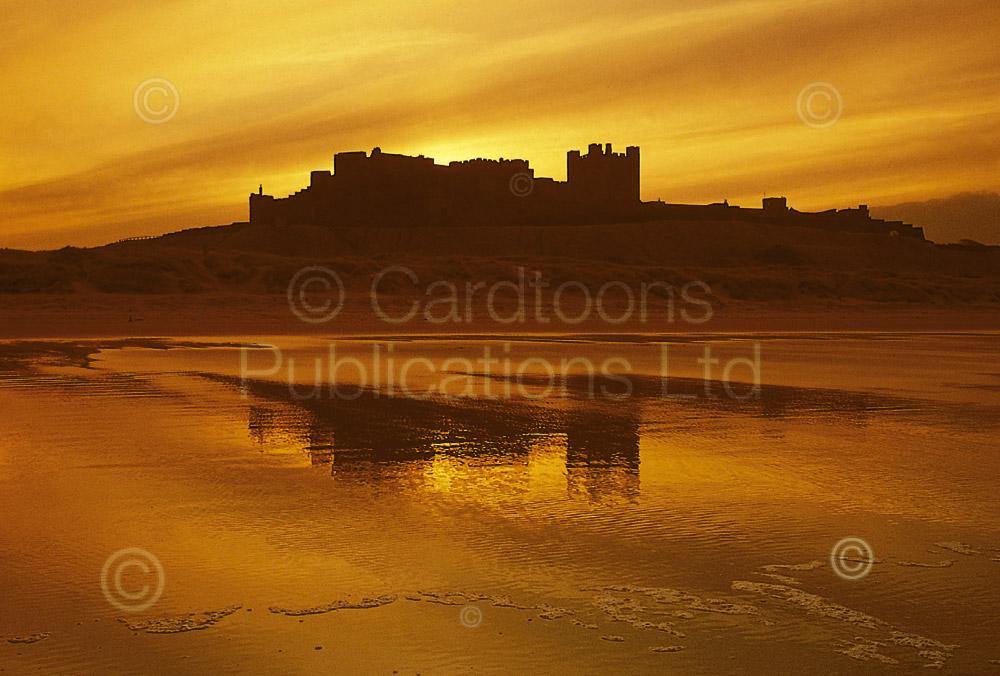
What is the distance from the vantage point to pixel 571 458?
10844 millimetres

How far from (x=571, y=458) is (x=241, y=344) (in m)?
21.2

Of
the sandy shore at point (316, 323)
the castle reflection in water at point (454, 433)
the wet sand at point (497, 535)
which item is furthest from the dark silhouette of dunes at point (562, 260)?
the wet sand at point (497, 535)

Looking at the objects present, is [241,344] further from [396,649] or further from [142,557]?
[396,649]

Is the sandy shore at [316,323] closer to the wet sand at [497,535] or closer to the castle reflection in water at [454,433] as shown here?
the castle reflection in water at [454,433]

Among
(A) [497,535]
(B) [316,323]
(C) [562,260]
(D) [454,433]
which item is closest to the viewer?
(A) [497,535]

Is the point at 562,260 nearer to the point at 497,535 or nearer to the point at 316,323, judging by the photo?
the point at 316,323

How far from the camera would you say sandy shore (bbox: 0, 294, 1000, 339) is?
38.7 meters

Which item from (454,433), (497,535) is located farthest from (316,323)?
(497,535)

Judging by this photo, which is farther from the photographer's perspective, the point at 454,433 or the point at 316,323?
the point at 316,323

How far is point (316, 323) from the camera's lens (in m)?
42.4

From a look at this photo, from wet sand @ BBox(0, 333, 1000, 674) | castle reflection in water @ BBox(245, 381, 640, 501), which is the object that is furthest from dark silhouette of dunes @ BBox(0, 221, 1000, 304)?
wet sand @ BBox(0, 333, 1000, 674)

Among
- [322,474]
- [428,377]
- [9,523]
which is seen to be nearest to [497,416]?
[322,474]

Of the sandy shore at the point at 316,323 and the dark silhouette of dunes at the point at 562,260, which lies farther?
the dark silhouette of dunes at the point at 562,260

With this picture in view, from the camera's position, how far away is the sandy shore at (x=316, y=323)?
127 ft
